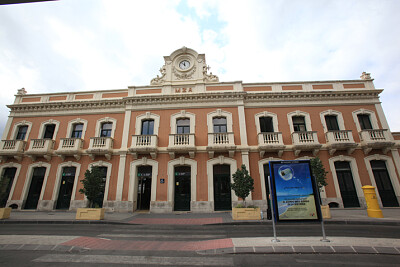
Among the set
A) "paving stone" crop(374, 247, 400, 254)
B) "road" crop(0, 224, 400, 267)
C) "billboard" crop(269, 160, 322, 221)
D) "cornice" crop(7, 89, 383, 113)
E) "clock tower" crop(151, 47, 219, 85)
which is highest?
"clock tower" crop(151, 47, 219, 85)

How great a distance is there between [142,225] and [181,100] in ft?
34.2

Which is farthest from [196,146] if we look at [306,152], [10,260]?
[10,260]

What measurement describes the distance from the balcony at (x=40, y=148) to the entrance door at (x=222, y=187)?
14.4 m

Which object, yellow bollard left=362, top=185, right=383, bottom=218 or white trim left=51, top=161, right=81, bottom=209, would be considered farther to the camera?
white trim left=51, top=161, right=81, bottom=209

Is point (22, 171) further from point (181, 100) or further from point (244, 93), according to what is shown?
point (244, 93)

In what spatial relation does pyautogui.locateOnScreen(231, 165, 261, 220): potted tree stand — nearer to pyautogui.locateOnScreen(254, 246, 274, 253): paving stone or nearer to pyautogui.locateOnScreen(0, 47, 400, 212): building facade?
pyautogui.locateOnScreen(0, 47, 400, 212): building facade

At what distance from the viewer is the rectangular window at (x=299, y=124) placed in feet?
51.7

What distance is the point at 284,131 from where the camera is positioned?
15.5m

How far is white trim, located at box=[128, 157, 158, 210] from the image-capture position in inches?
563

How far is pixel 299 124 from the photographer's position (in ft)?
52.2

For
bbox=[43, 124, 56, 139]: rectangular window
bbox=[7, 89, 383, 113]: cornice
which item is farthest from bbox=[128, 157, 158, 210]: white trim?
bbox=[43, 124, 56, 139]: rectangular window

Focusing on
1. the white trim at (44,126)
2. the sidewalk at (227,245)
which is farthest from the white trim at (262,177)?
the white trim at (44,126)

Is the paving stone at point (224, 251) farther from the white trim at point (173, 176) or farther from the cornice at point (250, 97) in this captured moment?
the cornice at point (250, 97)

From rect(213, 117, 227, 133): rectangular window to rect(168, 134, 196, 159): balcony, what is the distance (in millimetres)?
2449
